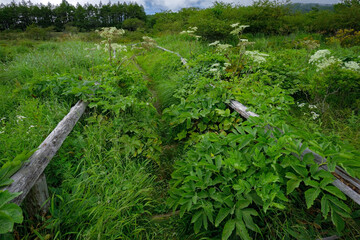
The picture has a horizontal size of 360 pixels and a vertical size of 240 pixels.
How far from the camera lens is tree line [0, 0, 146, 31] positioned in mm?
35362

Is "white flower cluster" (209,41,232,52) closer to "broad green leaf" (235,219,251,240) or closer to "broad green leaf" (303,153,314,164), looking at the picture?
"broad green leaf" (303,153,314,164)

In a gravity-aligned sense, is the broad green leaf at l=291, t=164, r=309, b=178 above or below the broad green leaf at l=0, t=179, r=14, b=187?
below

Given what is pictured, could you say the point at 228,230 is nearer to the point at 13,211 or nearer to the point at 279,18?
the point at 13,211

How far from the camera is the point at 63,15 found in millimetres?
44406

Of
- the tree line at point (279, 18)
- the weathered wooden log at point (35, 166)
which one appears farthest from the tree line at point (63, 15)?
the weathered wooden log at point (35, 166)

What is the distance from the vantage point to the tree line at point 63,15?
35.4 meters

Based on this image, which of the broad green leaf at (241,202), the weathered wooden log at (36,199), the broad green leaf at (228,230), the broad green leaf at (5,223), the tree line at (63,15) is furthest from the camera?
the tree line at (63,15)

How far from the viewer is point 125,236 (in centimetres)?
196

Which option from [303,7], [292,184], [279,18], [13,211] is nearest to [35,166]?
[13,211]

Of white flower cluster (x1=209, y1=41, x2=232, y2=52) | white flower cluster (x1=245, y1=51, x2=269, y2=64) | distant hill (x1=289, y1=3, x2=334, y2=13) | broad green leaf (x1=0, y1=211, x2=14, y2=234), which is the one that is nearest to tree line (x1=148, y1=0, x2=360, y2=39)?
distant hill (x1=289, y1=3, x2=334, y2=13)

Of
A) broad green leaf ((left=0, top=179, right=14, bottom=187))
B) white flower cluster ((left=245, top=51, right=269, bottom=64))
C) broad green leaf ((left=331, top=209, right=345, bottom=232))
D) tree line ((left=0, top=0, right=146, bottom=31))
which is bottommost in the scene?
broad green leaf ((left=331, top=209, right=345, bottom=232))

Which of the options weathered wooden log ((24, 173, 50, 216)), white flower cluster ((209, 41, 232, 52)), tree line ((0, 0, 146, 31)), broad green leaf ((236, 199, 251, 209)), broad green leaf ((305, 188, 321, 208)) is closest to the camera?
broad green leaf ((305, 188, 321, 208))

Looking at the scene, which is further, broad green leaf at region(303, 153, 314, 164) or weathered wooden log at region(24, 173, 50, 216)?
weathered wooden log at region(24, 173, 50, 216)

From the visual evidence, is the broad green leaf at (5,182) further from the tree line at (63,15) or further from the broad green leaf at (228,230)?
the tree line at (63,15)
